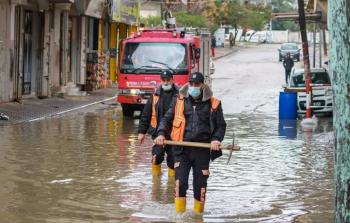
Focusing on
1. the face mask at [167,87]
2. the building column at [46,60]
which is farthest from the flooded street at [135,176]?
the building column at [46,60]

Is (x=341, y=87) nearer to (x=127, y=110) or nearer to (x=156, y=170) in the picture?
(x=156, y=170)

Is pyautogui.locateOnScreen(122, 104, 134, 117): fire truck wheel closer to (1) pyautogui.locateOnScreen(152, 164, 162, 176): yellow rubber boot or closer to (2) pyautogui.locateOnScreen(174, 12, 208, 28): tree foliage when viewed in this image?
(1) pyautogui.locateOnScreen(152, 164, 162, 176): yellow rubber boot

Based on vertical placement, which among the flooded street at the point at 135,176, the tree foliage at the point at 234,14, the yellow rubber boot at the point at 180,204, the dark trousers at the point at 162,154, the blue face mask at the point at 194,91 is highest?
the tree foliage at the point at 234,14

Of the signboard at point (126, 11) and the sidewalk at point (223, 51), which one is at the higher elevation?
the signboard at point (126, 11)

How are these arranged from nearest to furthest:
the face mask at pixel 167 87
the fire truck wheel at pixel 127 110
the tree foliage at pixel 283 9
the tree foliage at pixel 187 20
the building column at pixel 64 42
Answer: the face mask at pixel 167 87
the fire truck wheel at pixel 127 110
the building column at pixel 64 42
the tree foliage at pixel 187 20
the tree foliage at pixel 283 9

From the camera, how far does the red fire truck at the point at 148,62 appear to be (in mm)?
23281

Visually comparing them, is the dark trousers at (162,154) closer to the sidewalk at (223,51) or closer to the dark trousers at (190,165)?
the dark trousers at (190,165)

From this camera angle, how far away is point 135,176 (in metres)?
12.9

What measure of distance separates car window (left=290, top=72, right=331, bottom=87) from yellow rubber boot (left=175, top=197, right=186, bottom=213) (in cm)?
1697

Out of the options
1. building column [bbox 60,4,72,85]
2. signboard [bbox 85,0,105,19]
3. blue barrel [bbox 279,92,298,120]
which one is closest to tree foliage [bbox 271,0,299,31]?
signboard [bbox 85,0,105,19]

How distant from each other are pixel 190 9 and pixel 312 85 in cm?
5925

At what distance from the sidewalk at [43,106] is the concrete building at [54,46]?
51 cm

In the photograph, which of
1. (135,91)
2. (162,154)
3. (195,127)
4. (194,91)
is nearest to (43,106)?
(135,91)

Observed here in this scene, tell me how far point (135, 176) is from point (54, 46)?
753 inches
